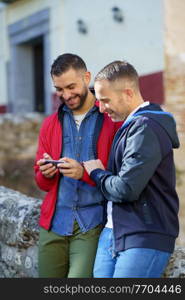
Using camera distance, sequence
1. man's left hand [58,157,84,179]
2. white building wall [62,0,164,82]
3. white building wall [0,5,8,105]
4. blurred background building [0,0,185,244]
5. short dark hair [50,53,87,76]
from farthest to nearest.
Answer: white building wall [0,5,8,105], white building wall [62,0,164,82], blurred background building [0,0,185,244], short dark hair [50,53,87,76], man's left hand [58,157,84,179]

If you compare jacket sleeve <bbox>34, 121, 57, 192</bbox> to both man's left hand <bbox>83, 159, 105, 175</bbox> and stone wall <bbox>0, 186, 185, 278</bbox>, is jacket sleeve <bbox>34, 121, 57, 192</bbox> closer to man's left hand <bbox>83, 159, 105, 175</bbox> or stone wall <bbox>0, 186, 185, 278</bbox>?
man's left hand <bbox>83, 159, 105, 175</bbox>

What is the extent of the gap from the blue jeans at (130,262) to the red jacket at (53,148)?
358 millimetres

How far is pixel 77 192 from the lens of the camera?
250 centimetres

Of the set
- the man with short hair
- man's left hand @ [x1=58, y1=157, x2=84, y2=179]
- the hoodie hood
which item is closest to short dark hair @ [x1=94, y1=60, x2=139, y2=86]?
the man with short hair

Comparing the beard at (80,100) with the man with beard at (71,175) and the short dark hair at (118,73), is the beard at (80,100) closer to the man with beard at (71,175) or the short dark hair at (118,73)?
the man with beard at (71,175)

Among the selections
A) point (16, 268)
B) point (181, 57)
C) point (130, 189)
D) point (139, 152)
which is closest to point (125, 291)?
point (130, 189)

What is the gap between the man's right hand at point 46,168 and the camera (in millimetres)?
2449

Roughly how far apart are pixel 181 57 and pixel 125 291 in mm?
5235

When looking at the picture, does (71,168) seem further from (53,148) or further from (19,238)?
(19,238)

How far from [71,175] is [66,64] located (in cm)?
50

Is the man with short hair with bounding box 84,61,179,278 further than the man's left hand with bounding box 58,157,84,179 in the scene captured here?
No

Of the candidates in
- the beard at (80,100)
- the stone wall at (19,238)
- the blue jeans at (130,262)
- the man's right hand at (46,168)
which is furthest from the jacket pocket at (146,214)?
the stone wall at (19,238)

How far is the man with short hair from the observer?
211 centimetres

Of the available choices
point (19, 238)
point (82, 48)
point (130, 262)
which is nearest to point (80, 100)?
point (130, 262)
